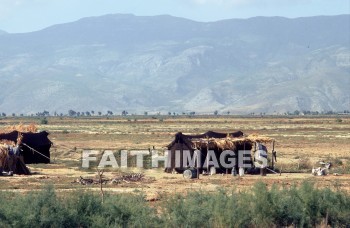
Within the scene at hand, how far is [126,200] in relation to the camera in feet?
62.7

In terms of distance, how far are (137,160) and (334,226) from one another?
77.5ft

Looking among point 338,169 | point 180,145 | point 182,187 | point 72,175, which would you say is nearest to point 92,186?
point 182,187

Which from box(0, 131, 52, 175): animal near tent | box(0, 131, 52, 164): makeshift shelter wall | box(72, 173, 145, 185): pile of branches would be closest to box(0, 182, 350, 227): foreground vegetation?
box(72, 173, 145, 185): pile of branches

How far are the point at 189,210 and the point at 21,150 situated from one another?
22.3 m

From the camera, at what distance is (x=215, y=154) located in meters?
38.1

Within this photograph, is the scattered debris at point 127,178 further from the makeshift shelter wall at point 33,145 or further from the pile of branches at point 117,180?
the makeshift shelter wall at point 33,145

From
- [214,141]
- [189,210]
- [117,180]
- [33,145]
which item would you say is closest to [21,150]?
[33,145]

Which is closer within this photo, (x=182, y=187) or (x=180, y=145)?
(x=182, y=187)

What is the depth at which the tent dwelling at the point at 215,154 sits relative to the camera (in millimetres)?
37938

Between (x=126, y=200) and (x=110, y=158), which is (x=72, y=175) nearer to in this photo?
(x=110, y=158)

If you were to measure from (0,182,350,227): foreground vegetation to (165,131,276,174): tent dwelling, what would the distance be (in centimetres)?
1743

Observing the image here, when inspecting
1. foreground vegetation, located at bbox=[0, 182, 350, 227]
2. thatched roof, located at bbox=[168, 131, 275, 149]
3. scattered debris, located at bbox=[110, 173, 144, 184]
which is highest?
thatched roof, located at bbox=[168, 131, 275, 149]

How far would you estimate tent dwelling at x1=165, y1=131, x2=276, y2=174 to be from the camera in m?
37.9

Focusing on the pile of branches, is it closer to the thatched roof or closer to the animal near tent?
the thatched roof
